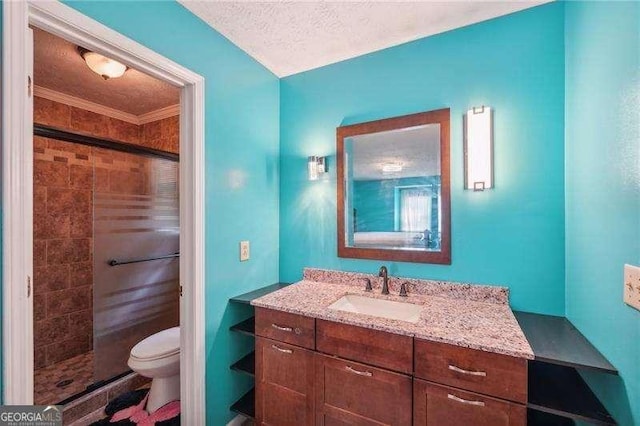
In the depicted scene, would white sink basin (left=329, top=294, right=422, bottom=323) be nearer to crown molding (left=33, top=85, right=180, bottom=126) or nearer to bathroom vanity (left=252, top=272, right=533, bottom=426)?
bathroom vanity (left=252, top=272, right=533, bottom=426)

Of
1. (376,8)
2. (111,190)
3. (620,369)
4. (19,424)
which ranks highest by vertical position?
(376,8)

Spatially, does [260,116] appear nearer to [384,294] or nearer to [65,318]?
[384,294]

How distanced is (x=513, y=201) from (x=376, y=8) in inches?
50.8

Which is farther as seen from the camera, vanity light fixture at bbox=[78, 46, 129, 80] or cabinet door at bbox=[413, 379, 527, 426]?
vanity light fixture at bbox=[78, 46, 129, 80]

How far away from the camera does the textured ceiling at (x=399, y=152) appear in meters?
1.65

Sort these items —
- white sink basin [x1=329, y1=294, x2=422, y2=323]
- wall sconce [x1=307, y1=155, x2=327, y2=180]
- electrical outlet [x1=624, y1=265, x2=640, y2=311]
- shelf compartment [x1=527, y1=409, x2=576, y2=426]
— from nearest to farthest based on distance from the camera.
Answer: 1. electrical outlet [x1=624, y1=265, x2=640, y2=311]
2. shelf compartment [x1=527, y1=409, x2=576, y2=426]
3. white sink basin [x1=329, y1=294, x2=422, y2=323]
4. wall sconce [x1=307, y1=155, x2=327, y2=180]

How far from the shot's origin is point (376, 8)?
4.72 ft

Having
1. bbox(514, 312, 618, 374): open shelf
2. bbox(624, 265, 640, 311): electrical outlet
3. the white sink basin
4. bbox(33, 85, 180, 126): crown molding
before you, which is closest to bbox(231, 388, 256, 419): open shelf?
the white sink basin

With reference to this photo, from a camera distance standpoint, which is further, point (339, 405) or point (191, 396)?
point (191, 396)

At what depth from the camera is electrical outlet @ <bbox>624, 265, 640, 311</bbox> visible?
0.80 metres

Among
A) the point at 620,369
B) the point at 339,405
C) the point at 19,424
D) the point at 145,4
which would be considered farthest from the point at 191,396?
the point at 145,4

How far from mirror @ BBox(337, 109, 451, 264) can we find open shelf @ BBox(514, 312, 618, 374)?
19.2 inches

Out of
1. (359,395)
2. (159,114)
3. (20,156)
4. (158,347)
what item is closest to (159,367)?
(158,347)

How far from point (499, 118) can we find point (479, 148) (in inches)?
7.9
